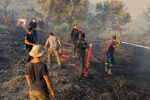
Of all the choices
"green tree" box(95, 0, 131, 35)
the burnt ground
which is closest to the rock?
the burnt ground

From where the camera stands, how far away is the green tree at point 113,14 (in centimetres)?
3075

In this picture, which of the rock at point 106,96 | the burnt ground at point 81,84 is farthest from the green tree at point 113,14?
the rock at point 106,96

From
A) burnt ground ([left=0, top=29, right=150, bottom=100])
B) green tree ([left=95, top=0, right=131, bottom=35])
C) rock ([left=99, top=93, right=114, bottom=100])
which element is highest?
green tree ([left=95, top=0, right=131, bottom=35])

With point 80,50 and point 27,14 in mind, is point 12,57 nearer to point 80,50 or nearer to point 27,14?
point 80,50

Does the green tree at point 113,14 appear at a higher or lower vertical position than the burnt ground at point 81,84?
higher

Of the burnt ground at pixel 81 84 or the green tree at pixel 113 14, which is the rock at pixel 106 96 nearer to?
the burnt ground at pixel 81 84

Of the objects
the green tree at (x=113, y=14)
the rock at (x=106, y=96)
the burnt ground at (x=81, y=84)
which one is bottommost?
the rock at (x=106, y=96)

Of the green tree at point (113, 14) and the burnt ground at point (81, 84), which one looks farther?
the green tree at point (113, 14)

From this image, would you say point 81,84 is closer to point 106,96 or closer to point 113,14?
point 106,96

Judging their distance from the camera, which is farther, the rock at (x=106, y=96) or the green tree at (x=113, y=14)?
the green tree at (x=113, y=14)

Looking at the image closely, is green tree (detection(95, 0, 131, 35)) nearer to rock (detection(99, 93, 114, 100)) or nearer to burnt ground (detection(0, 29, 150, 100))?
burnt ground (detection(0, 29, 150, 100))

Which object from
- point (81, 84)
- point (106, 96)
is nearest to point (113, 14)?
point (81, 84)

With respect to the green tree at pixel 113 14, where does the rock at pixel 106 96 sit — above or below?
below

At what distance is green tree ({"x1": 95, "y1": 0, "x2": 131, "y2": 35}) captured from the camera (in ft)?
101
